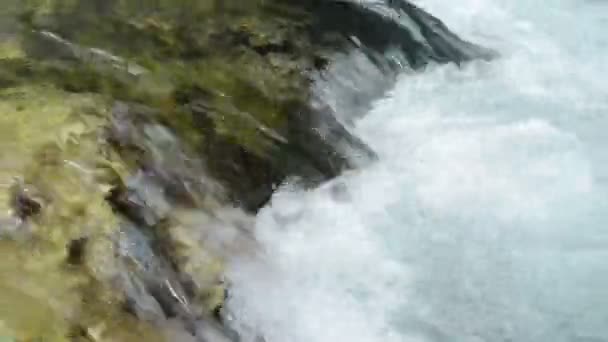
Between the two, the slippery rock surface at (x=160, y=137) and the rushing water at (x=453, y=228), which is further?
the rushing water at (x=453, y=228)

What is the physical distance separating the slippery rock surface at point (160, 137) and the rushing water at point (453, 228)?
35cm

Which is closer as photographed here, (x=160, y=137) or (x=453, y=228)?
(x=160, y=137)

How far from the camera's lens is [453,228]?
22.5 feet

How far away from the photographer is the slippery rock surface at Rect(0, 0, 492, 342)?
16.3 ft

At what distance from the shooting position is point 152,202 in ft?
18.9

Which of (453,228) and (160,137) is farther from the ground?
(453,228)

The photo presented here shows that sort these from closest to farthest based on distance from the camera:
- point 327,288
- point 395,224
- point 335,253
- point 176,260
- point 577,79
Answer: point 176,260
point 327,288
point 335,253
point 395,224
point 577,79

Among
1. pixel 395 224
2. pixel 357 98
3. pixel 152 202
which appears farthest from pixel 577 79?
pixel 152 202

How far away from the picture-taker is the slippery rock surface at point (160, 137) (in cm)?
497

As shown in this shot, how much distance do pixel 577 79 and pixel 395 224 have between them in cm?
468

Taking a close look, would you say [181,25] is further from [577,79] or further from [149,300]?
[577,79]

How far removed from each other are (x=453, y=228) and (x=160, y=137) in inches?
103

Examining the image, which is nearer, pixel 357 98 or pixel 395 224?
pixel 395 224

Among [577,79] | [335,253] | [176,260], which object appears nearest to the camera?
[176,260]
